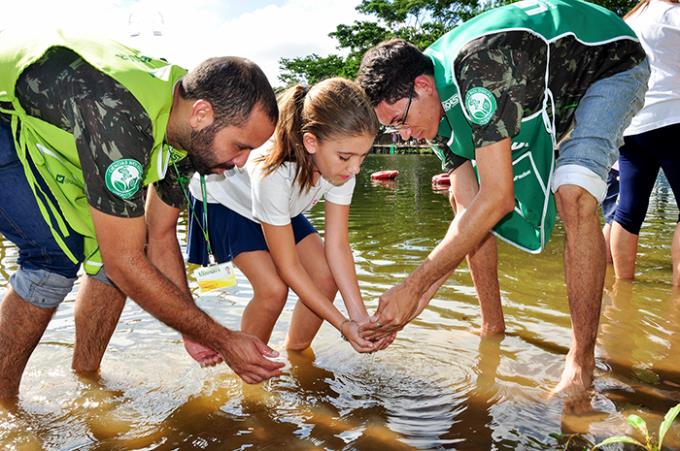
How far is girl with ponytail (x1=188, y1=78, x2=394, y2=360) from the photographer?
2961 millimetres

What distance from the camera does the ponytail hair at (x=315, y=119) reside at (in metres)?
2.92

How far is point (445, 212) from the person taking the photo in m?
9.68

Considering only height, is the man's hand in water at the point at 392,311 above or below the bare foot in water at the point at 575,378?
above

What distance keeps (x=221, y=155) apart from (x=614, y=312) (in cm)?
268

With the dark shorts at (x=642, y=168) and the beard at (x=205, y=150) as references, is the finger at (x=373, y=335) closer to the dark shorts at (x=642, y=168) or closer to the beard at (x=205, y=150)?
the beard at (x=205, y=150)

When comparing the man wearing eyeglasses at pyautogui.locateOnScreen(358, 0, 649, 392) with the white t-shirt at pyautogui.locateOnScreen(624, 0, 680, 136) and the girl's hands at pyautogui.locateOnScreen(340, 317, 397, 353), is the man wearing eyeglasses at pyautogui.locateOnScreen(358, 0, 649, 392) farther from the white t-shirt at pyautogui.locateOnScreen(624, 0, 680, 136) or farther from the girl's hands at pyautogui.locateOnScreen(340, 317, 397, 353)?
the white t-shirt at pyautogui.locateOnScreen(624, 0, 680, 136)

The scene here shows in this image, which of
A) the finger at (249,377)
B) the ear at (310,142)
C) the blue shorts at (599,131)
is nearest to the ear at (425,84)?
the ear at (310,142)

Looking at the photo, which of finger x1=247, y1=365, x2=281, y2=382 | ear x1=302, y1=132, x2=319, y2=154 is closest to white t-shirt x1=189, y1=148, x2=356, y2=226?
ear x1=302, y1=132, x2=319, y2=154

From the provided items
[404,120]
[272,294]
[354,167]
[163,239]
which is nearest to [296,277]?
[272,294]

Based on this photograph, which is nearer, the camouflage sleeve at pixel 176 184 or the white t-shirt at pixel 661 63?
the camouflage sleeve at pixel 176 184

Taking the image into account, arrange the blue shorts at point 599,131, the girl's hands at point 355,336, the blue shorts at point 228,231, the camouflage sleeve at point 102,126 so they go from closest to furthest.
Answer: the camouflage sleeve at point 102,126
the blue shorts at point 599,131
the girl's hands at point 355,336
the blue shorts at point 228,231

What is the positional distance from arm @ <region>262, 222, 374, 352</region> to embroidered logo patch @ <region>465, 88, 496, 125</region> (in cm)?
97

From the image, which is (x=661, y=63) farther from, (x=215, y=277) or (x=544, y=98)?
(x=215, y=277)

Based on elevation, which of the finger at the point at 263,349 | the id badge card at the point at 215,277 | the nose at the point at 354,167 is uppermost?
the nose at the point at 354,167
